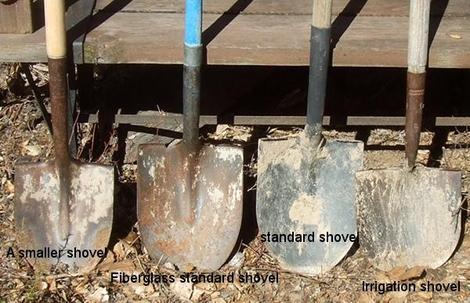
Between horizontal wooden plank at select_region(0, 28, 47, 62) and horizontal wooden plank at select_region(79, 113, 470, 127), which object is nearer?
horizontal wooden plank at select_region(0, 28, 47, 62)

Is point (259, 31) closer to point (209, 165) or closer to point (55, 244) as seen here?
point (209, 165)

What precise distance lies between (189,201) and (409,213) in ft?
2.75

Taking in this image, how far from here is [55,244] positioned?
3.34 metres

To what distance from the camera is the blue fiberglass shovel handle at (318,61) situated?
3166 mm

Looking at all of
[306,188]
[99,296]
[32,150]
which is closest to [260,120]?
[306,188]

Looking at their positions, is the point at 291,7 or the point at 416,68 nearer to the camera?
the point at 416,68

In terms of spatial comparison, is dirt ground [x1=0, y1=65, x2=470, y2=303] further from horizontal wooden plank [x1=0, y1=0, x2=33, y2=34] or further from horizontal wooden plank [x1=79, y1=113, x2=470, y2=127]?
horizontal wooden plank [x1=0, y1=0, x2=33, y2=34]

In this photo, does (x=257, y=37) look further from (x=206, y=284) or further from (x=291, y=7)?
(x=206, y=284)

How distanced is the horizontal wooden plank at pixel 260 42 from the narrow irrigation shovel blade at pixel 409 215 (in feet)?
1.42

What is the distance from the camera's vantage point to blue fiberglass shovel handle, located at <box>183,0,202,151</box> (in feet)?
10.3

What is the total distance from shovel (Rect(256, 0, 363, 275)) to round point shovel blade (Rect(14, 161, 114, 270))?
0.59m

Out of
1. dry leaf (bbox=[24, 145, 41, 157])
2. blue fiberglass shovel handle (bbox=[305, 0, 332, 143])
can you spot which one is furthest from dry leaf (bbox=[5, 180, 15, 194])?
blue fiberglass shovel handle (bbox=[305, 0, 332, 143])

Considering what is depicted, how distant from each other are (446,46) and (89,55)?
1.32m

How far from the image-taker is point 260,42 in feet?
10.8
